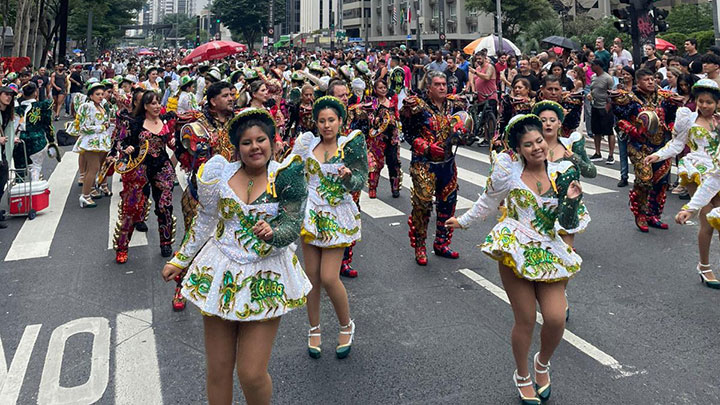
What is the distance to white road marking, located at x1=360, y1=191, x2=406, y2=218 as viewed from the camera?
374 inches

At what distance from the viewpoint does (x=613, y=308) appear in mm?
5711

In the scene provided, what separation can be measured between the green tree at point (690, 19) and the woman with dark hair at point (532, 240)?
110 feet

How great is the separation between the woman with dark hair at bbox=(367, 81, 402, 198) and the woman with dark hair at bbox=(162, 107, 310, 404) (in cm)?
445

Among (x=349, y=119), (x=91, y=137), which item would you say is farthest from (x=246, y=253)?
(x=91, y=137)

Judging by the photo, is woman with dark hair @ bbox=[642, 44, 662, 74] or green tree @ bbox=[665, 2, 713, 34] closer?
woman with dark hair @ bbox=[642, 44, 662, 74]

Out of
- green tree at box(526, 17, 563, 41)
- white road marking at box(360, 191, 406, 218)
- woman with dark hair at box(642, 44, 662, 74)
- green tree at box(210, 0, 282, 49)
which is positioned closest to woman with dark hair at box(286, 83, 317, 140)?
white road marking at box(360, 191, 406, 218)

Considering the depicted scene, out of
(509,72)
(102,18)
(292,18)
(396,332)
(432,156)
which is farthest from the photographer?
(292,18)

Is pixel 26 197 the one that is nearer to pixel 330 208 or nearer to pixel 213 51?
pixel 330 208

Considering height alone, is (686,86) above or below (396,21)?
below

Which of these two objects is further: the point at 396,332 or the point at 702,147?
the point at 702,147

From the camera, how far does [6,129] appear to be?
906cm

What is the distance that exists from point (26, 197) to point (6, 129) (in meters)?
1.14

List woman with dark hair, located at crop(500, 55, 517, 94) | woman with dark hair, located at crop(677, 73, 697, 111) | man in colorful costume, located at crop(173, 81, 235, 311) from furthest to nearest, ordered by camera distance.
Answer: woman with dark hair, located at crop(500, 55, 517, 94)
woman with dark hair, located at crop(677, 73, 697, 111)
man in colorful costume, located at crop(173, 81, 235, 311)

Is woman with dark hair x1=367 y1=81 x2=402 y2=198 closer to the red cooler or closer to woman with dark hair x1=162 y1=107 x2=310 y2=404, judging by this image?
woman with dark hair x1=162 y1=107 x2=310 y2=404
